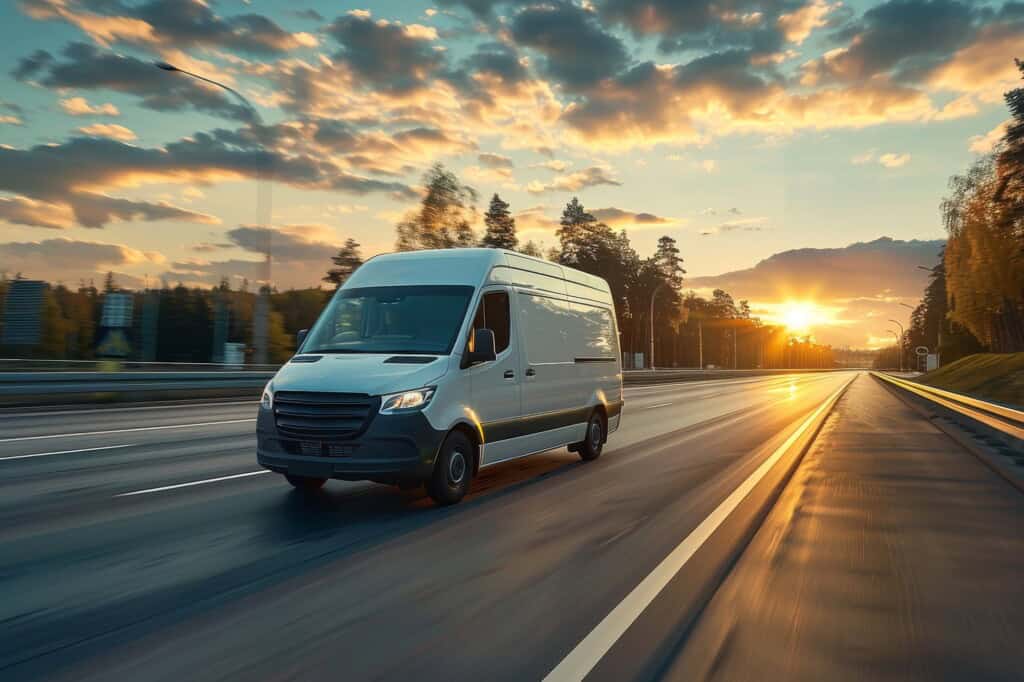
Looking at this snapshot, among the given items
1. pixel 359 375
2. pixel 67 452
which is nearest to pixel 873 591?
pixel 359 375

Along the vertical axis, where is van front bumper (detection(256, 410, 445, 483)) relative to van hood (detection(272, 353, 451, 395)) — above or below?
below

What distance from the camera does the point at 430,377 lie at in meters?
7.46

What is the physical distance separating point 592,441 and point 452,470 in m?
4.14

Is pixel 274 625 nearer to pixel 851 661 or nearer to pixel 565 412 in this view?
pixel 851 661

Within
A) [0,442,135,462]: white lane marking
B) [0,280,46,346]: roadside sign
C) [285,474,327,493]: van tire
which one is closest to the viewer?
[285,474,327,493]: van tire

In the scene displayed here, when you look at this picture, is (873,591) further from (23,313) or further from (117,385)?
(23,313)

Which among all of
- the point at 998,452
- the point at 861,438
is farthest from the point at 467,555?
the point at 861,438

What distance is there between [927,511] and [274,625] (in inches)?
249

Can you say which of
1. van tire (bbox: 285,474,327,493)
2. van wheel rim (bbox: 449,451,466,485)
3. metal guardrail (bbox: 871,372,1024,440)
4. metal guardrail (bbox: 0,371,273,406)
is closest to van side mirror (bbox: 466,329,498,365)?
van wheel rim (bbox: 449,451,466,485)

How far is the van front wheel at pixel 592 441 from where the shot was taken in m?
11.4

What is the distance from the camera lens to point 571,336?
431 inches

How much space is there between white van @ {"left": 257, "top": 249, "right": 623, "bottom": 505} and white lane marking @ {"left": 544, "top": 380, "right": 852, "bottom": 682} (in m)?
2.27

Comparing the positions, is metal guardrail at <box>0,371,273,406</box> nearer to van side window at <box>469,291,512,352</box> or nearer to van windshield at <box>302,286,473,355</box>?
van windshield at <box>302,286,473,355</box>

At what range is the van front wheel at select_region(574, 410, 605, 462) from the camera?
449 inches
